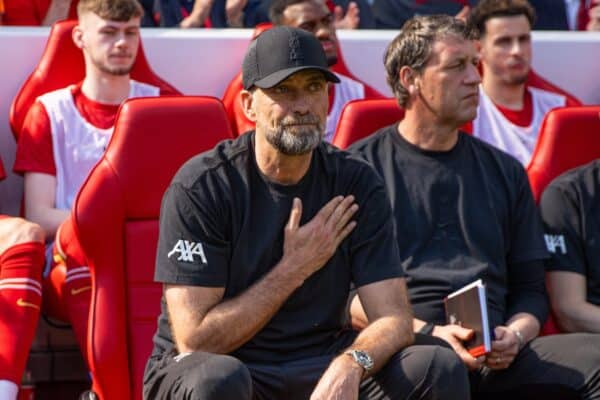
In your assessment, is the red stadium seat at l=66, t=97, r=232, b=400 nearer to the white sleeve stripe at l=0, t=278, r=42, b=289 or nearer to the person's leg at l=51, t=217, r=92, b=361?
the person's leg at l=51, t=217, r=92, b=361

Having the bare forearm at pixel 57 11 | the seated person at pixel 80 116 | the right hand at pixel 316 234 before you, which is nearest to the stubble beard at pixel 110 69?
the seated person at pixel 80 116

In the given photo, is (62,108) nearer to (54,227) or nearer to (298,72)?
(54,227)

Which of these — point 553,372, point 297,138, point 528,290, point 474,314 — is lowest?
point 553,372

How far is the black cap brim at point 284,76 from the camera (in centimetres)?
360

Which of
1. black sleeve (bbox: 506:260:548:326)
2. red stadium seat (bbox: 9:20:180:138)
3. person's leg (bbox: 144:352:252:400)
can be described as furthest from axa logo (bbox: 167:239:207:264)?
red stadium seat (bbox: 9:20:180:138)

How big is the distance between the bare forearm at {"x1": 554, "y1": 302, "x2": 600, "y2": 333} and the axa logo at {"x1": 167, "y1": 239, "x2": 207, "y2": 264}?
4.56 ft

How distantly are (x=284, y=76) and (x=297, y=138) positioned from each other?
0.54 feet

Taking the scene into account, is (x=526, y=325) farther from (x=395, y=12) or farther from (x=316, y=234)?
(x=395, y=12)

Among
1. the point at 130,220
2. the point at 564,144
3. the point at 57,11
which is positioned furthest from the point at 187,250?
the point at 57,11

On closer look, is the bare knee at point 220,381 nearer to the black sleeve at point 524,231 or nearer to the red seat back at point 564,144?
the black sleeve at point 524,231

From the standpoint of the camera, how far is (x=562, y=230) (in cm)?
451

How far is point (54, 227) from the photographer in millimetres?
5031

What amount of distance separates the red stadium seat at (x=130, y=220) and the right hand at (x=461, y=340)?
89 cm

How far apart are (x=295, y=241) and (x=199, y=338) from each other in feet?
1.21
